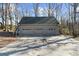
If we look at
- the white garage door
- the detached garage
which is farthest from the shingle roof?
the white garage door

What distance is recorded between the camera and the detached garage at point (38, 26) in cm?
314

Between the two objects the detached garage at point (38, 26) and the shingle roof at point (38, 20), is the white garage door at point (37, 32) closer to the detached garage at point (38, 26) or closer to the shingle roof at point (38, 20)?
the detached garage at point (38, 26)

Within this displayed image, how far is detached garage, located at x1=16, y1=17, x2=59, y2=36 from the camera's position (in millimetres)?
3143

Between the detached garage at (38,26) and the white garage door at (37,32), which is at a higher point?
the detached garage at (38,26)

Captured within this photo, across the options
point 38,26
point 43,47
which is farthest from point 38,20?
point 43,47

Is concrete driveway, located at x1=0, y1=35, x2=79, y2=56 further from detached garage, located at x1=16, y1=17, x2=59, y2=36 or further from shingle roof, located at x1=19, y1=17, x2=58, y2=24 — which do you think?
shingle roof, located at x1=19, y1=17, x2=58, y2=24

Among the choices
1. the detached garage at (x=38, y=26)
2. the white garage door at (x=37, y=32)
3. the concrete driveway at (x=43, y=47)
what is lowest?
the concrete driveway at (x=43, y=47)

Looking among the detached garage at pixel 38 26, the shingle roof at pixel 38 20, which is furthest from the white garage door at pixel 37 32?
the shingle roof at pixel 38 20

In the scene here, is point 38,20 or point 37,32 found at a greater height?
point 38,20

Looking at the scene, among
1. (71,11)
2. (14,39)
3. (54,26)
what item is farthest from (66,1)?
(14,39)

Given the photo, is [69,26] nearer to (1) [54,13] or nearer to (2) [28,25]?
(1) [54,13]

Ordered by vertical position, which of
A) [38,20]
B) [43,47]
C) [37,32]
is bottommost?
[43,47]

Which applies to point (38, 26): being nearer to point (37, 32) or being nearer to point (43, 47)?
point (37, 32)

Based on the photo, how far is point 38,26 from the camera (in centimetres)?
316
